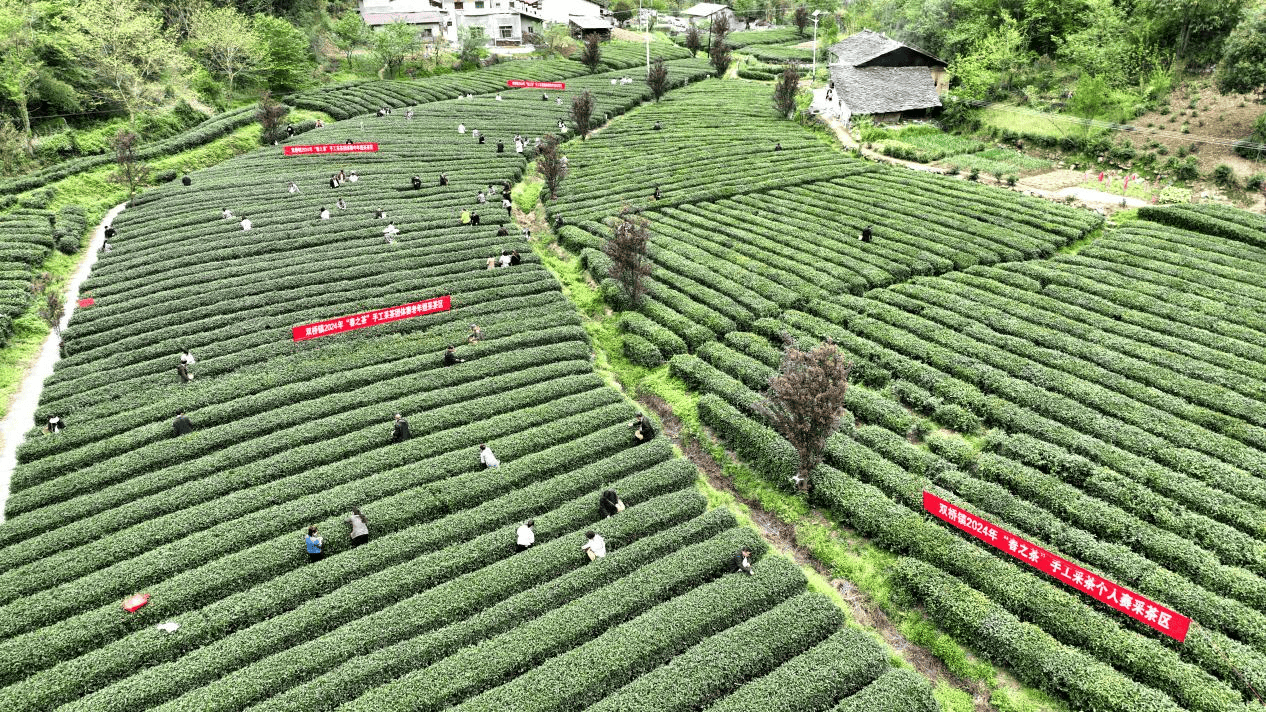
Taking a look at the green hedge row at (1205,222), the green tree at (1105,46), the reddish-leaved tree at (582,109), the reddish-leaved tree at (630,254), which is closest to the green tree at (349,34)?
the reddish-leaved tree at (582,109)

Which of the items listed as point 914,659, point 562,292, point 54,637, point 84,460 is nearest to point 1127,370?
point 914,659

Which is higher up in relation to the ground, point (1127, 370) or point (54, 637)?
point (1127, 370)

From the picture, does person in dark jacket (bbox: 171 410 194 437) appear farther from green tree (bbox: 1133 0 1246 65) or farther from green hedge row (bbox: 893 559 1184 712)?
green tree (bbox: 1133 0 1246 65)

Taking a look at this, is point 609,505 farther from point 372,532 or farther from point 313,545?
point 313,545

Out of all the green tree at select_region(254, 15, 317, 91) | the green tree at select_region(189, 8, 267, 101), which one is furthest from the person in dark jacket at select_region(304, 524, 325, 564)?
the green tree at select_region(254, 15, 317, 91)

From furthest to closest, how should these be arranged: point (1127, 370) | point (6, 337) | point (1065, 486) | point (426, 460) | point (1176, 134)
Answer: point (1176, 134) < point (6, 337) < point (1127, 370) < point (426, 460) < point (1065, 486)

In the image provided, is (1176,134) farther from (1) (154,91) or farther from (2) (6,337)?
(1) (154,91)
